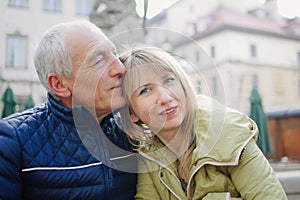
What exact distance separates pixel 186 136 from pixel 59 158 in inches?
17.6

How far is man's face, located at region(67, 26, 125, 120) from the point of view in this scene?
1.52 metres

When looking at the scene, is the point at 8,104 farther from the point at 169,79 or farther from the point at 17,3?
the point at 17,3

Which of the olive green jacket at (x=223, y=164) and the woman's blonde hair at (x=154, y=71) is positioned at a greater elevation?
the woman's blonde hair at (x=154, y=71)

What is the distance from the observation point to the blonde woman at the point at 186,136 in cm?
140

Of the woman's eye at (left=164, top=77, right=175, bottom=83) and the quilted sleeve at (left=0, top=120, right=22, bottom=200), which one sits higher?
the woman's eye at (left=164, top=77, right=175, bottom=83)

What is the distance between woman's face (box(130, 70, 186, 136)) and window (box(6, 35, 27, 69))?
54.1ft

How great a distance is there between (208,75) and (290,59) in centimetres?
2346

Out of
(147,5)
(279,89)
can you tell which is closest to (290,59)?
(279,89)

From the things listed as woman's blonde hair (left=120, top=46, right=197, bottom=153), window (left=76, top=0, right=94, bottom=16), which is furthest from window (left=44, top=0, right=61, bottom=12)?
woman's blonde hair (left=120, top=46, right=197, bottom=153)

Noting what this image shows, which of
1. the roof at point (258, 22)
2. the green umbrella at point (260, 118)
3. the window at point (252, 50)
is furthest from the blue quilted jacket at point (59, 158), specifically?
the window at point (252, 50)

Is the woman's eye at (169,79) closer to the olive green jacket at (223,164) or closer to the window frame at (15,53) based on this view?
the olive green jacket at (223,164)

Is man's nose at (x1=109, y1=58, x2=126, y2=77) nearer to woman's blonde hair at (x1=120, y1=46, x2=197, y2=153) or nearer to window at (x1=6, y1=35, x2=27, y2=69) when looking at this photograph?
woman's blonde hair at (x1=120, y1=46, x2=197, y2=153)

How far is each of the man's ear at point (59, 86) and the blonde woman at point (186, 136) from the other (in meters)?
0.22

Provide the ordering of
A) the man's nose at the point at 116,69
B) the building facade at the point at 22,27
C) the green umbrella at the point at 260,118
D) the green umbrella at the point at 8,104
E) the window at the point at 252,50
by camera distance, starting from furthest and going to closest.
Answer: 1. the window at the point at 252,50
2. the building facade at the point at 22,27
3. the green umbrella at the point at 8,104
4. the green umbrella at the point at 260,118
5. the man's nose at the point at 116,69
